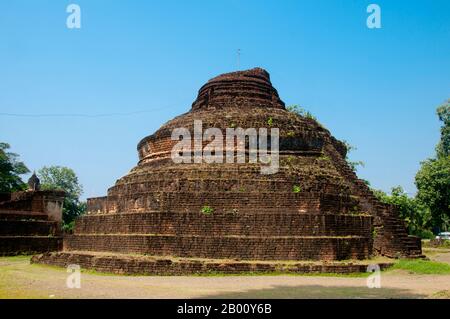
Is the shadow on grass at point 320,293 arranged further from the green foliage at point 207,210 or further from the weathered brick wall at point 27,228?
the weathered brick wall at point 27,228

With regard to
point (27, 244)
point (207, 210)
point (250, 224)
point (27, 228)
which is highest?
point (207, 210)

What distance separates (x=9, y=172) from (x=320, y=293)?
3954 cm

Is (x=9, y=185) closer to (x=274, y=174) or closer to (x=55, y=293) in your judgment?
(x=274, y=174)

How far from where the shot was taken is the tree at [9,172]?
4144 centimetres

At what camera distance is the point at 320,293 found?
406 inches

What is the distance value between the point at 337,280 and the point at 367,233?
4.32 m

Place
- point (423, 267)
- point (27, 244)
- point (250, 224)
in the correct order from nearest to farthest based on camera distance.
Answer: point (423, 267)
point (250, 224)
point (27, 244)

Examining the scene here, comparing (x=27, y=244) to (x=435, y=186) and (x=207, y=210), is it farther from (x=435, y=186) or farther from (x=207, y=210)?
(x=435, y=186)

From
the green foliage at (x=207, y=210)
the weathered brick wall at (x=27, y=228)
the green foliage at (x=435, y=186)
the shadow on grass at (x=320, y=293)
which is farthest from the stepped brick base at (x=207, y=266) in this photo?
the green foliage at (x=435, y=186)

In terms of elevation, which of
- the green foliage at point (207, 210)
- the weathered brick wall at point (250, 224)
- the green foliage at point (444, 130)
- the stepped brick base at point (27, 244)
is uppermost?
the green foliage at point (444, 130)

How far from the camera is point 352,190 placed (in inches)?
765

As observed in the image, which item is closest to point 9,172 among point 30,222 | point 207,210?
point 30,222

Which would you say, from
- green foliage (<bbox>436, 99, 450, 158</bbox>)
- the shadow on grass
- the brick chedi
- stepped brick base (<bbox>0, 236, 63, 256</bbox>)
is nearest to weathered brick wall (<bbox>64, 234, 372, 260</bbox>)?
the brick chedi

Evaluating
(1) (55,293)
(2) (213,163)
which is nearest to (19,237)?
(2) (213,163)
